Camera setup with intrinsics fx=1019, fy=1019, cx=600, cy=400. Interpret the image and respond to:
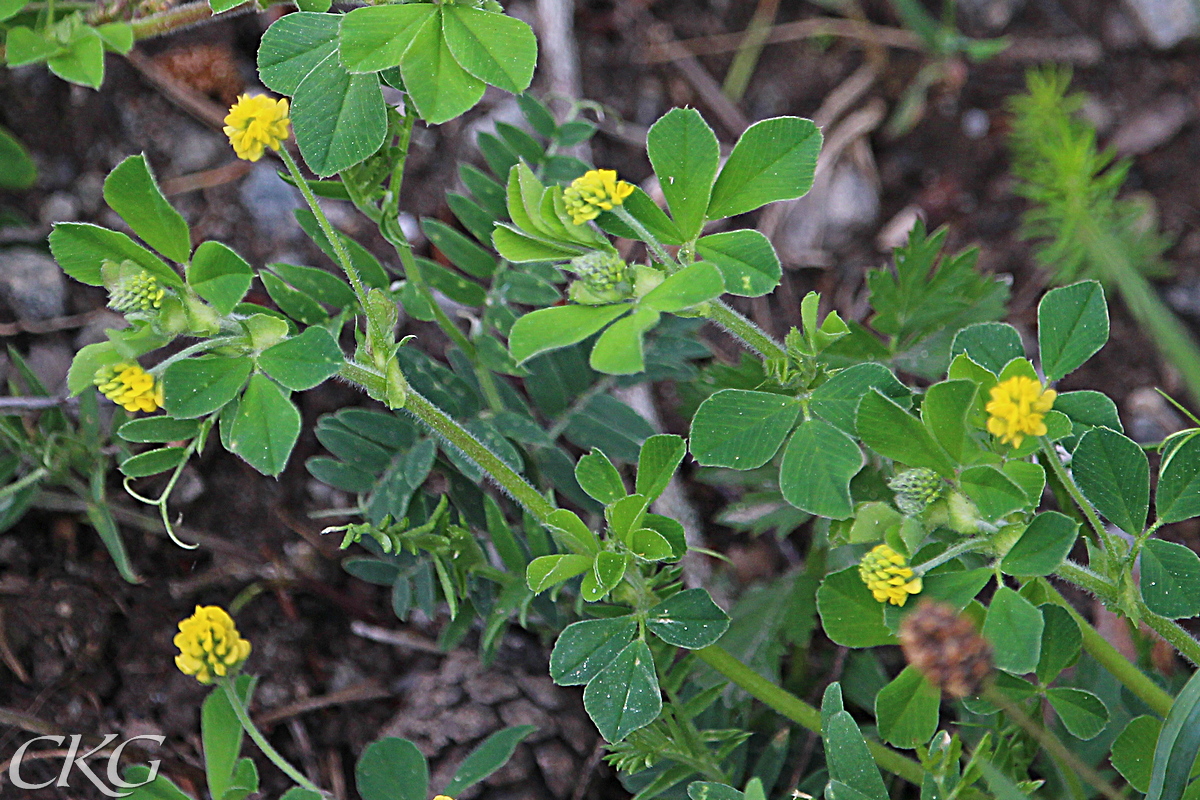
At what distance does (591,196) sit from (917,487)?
659 mm

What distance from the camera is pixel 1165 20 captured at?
3.31 meters

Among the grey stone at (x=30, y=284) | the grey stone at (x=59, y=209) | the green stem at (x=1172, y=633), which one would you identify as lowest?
the grey stone at (x=30, y=284)

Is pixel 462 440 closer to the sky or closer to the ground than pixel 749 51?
closer to the ground

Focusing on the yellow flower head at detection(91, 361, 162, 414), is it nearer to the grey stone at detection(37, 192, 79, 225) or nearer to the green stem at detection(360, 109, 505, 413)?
the green stem at detection(360, 109, 505, 413)

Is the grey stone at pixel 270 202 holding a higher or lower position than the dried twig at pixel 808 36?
lower

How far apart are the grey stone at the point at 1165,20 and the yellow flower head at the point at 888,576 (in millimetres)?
2673

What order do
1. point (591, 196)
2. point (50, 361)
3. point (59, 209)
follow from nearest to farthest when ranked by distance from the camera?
1. point (591, 196)
2. point (50, 361)
3. point (59, 209)

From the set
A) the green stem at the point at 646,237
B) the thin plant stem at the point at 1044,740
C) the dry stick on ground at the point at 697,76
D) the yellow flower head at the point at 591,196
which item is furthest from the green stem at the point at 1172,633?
the dry stick on ground at the point at 697,76

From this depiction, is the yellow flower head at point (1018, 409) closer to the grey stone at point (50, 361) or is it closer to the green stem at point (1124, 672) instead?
the green stem at point (1124, 672)

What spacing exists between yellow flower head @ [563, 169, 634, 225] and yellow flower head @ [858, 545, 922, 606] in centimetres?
65

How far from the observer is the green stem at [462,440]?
1.62 m

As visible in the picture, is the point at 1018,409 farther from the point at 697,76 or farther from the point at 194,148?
the point at 194,148

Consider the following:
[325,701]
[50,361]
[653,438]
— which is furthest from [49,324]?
[653,438]

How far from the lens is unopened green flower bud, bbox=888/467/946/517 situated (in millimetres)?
1550
